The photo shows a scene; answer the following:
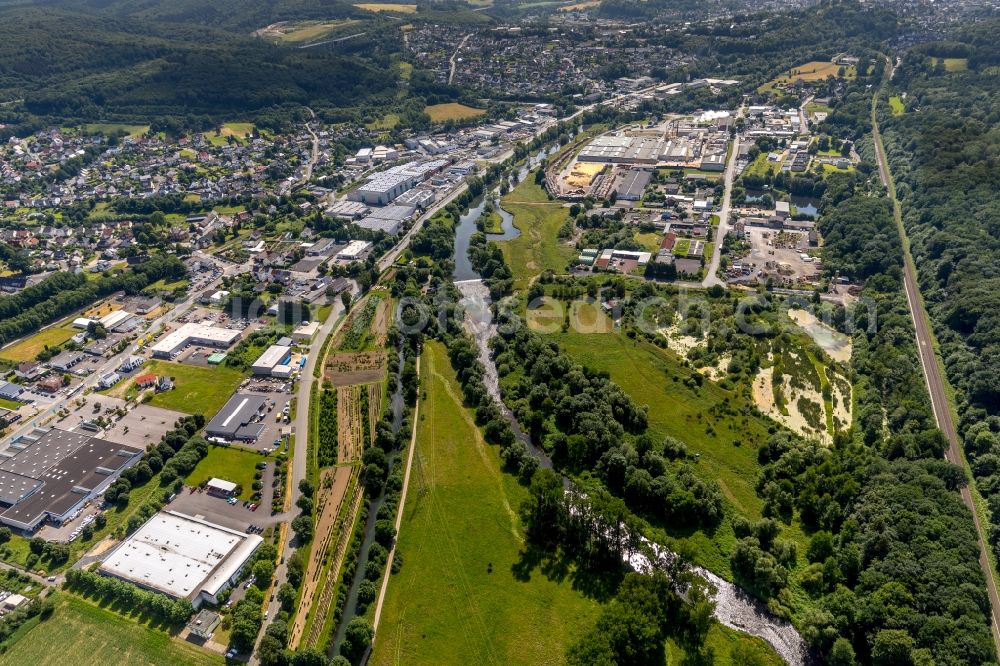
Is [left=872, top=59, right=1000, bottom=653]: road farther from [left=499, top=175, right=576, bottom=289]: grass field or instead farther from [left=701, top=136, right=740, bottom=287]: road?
[left=499, top=175, right=576, bottom=289]: grass field

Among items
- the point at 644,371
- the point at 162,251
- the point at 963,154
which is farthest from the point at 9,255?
the point at 963,154

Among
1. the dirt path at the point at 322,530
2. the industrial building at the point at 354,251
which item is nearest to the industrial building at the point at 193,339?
the industrial building at the point at 354,251

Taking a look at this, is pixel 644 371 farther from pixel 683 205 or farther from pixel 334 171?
pixel 334 171

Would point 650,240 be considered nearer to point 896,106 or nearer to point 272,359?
point 272,359

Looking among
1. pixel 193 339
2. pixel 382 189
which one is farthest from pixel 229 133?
pixel 193 339

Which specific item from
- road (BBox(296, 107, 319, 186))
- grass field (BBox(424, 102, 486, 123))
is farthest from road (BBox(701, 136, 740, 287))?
road (BBox(296, 107, 319, 186))

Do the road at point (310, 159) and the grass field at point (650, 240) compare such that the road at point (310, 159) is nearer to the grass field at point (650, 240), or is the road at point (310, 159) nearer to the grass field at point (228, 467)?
the grass field at point (650, 240)
